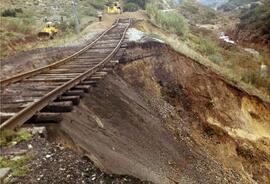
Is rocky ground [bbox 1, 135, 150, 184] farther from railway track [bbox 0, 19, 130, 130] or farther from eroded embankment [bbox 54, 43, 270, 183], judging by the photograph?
railway track [bbox 0, 19, 130, 130]

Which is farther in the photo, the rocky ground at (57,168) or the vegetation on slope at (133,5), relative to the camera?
the vegetation on slope at (133,5)

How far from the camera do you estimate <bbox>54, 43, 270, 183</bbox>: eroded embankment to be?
8.80 m

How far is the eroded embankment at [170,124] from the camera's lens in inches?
346

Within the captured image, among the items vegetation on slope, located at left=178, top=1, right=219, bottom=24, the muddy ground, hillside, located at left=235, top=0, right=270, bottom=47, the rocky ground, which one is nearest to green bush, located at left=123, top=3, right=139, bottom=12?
hillside, located at left=235, top=0, right=270, bottom=47

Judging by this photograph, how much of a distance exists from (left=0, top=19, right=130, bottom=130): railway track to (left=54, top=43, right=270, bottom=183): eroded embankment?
0.45 metres

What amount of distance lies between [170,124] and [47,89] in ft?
15.1

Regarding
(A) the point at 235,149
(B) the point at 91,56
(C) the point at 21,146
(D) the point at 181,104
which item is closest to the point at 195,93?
(D) the point at 181,104

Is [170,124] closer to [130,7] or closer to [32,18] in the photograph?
[32,18]

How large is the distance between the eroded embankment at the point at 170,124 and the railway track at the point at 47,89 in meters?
0.45

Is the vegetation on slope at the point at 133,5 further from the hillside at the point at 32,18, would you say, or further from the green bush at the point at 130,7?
the hillside at the point at 32,18

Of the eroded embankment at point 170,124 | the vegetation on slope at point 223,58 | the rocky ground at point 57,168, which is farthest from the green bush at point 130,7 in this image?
A: the rocky ground at point 57,168

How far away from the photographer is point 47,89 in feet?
34.3

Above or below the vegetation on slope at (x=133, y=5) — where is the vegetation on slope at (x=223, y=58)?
above

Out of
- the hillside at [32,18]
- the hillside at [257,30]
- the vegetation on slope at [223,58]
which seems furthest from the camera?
the hillside at [257,30]
